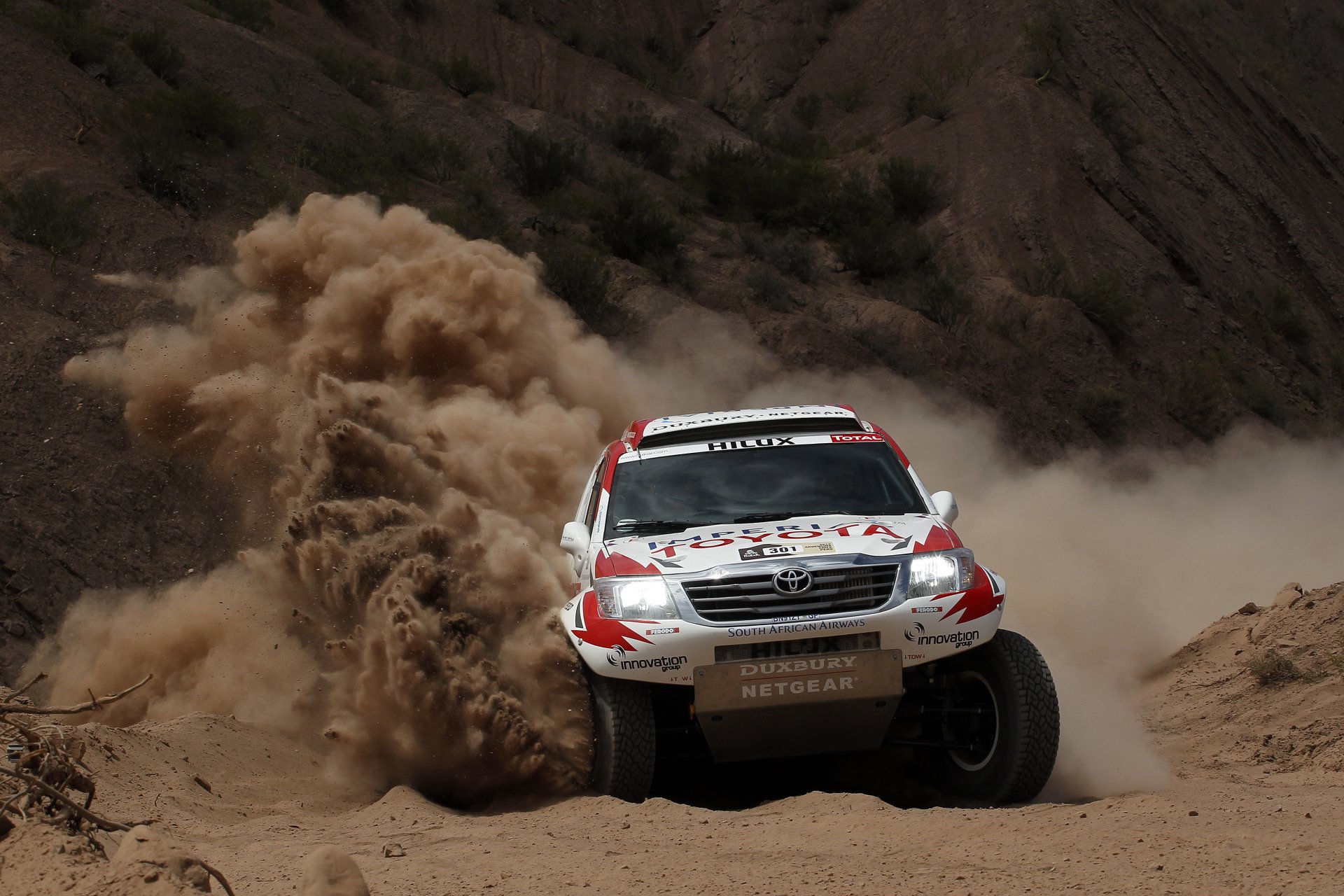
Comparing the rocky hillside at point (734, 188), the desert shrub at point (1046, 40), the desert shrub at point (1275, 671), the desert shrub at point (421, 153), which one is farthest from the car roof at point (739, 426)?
the desert shrub at point (1046, 40)

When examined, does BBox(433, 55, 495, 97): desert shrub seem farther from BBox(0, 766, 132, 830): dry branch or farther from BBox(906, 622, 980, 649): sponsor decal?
BBox(0, 766, 132, 830): dry branch

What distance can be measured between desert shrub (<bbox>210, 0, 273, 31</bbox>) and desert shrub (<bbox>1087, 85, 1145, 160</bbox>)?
1991 cm

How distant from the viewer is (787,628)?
549cm

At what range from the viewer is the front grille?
219 inches

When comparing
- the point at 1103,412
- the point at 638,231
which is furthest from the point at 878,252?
the point at 1103,412

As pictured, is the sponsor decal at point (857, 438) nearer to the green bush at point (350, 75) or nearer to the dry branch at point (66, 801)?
the dry branch at point (66, 801)

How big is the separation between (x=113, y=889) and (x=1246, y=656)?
766 centimetres

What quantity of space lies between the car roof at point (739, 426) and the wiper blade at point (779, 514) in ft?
2.93

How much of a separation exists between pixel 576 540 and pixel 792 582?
1413 mm

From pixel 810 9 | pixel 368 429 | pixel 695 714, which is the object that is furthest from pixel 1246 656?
pixel 810 9

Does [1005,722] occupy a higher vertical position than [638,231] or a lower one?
lower

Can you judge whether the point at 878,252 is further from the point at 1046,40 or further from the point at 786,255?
the point at 1046,40

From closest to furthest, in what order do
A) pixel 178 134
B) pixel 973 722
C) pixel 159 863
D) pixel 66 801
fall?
pixel 159 863 → pixel 66 801 → pixel 973 722 → pixel 178 134

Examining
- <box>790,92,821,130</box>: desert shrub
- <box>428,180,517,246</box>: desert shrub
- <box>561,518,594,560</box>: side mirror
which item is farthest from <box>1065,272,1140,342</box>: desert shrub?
<box>561,518,594,560</box>: side mirror
